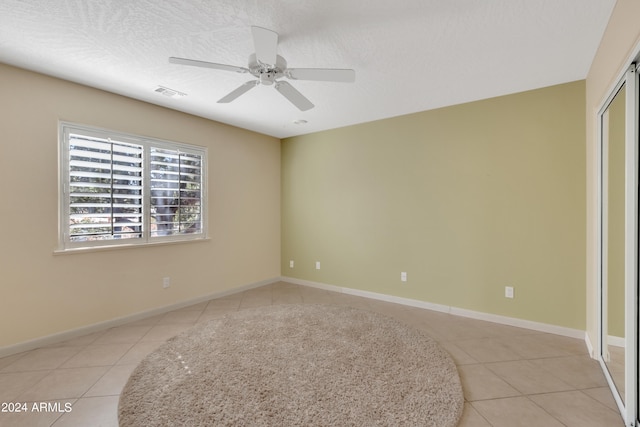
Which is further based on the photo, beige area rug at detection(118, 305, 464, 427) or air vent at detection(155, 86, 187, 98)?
air vent at detection(155, 86, 187, 98)

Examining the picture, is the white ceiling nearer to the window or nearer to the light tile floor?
the window

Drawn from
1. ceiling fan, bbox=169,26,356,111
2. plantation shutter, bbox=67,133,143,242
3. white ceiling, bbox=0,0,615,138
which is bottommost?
plantation shutter, bbox=67,133,143,242

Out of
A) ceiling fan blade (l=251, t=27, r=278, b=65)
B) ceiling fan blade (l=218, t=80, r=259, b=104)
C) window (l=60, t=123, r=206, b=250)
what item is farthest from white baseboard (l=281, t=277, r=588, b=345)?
ceiling fan blade (l=251, t=27, r=278, b=65)

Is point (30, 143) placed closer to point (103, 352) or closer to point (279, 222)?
point (103, 352)

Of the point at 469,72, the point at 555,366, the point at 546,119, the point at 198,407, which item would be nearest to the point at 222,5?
the point at 469,72

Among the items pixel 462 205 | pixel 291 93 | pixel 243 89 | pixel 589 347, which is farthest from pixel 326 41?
pixel 589 347

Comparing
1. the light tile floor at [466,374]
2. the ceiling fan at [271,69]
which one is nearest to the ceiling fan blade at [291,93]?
the ceiling fan at [271,69]

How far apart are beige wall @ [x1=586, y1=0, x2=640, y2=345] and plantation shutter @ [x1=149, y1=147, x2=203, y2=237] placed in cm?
425

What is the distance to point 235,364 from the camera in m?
2.36

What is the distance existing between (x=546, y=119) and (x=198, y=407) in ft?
13.1

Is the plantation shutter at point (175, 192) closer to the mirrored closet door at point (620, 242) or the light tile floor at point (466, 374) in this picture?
the light tile floor at point (466, 374)

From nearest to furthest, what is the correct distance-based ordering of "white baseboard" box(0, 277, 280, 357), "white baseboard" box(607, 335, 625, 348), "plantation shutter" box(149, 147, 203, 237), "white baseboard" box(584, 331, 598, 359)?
"white baseboard" box(607, 335, 625, 348) → "white baseboard" box(584, 331, 598, 359) → "white baseboard" box(0, 277, 280, 357) → "plantation shutter" box(149, 147, 203, 237)

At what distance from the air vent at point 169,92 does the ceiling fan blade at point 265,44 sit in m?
1.66

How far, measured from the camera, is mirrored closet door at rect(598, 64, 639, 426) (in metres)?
1.72
